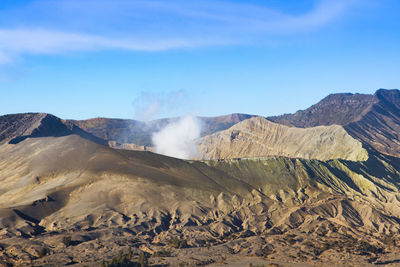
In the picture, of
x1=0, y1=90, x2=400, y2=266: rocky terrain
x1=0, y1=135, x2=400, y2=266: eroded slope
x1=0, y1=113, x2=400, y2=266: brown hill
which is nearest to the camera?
x1=0, y1=90, x2=400, y2=266: rocky terrain

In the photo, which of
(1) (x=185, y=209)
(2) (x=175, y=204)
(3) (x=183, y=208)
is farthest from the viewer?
(2) (x=175, y=204)

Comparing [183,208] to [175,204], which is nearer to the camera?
[183,208]

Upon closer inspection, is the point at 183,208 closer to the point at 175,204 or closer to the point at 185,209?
the point at 185,209

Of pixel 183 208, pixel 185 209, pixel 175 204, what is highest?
pixel 175 204

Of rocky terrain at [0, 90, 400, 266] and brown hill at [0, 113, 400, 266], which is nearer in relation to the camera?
rocky terrain at [0, 90, 400, 266]

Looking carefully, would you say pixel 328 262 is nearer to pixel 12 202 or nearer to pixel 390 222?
pixel 390 222

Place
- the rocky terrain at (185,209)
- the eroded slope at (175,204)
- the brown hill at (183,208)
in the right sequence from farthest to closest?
1. the eroded slope at (175,204)
2. the brown hill at (183,208)
3. the rocky terrain at (185,209)

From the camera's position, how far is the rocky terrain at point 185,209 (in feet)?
→ 329

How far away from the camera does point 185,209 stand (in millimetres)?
129250

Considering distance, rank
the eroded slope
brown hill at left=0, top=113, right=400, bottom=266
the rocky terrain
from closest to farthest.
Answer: the rocky terrain, brown hill at left=0, top=113, right=400, bottom=266, the eroded slope

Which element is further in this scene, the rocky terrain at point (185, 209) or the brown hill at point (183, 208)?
the brown hill at point (183, 208)

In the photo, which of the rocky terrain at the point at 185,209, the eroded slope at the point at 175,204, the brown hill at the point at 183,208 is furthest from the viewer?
the eroded slope at the point at 175,204

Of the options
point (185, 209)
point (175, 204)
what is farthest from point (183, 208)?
point (175, 204)

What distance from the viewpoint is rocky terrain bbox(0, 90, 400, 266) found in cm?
10038
